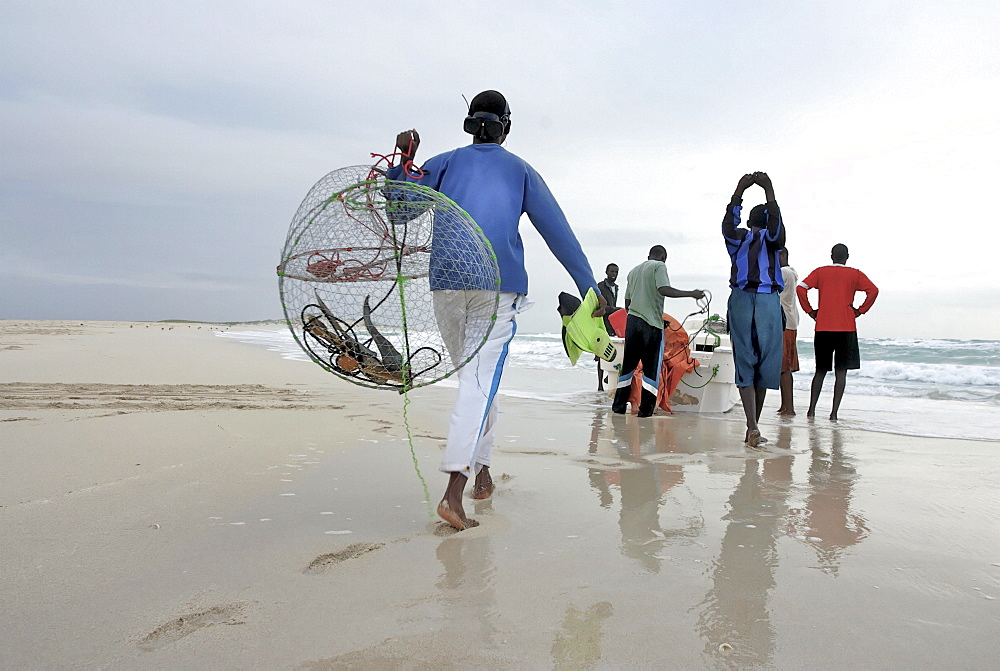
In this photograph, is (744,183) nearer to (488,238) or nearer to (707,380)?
(707,380)

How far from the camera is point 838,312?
725 centimetres

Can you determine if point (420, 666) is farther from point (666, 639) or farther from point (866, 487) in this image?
point (866, 487)

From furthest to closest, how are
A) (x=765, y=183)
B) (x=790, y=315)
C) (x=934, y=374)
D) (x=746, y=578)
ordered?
(x=934, y=374) < (x=790, y=315) < (x=765, y=183) < (x=746, y=578)

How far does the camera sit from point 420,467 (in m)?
3.98

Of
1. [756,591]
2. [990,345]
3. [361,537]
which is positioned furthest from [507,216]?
[990,345]

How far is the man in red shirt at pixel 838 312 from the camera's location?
7164mm

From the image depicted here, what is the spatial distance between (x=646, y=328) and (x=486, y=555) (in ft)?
15.8

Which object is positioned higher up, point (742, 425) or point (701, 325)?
point (701, 325)

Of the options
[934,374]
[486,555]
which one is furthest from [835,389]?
[934,374]

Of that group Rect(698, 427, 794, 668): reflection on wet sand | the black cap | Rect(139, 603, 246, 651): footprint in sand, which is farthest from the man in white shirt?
Rect(139, 603, 246, 651): footprint in sand

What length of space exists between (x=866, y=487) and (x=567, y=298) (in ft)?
7.72

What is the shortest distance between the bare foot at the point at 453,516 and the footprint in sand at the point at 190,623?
→ 94 centimetres

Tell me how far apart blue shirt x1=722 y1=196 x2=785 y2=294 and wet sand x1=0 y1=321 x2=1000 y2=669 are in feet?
4.47

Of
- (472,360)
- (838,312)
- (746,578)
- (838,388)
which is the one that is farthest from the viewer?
(838,312)
